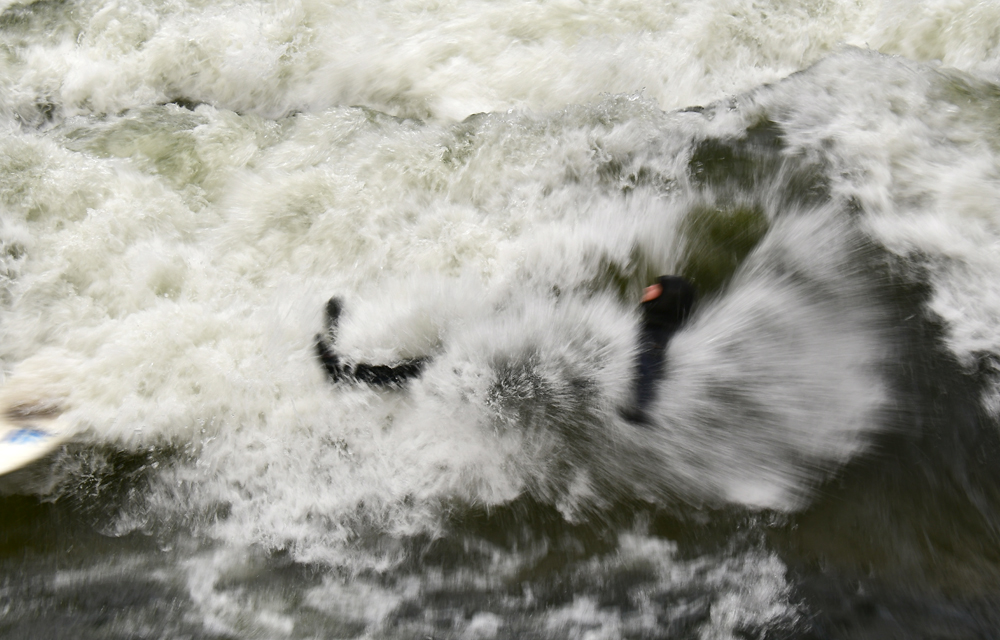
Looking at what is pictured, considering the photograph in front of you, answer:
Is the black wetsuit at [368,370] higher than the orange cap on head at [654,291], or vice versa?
the orange cap on head at [654,291]

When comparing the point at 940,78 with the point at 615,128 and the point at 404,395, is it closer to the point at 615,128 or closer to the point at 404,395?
the point at 615,128

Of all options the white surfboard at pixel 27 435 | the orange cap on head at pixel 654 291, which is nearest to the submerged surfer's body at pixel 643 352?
the orange cap on head at pixel 654 291

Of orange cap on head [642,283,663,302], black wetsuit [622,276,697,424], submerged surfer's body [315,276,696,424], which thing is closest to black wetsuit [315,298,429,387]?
Result: submerged surfer's body [315,276,696,424]

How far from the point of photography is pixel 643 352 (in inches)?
117

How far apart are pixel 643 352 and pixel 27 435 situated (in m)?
2.90

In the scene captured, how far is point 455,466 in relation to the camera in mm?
2840

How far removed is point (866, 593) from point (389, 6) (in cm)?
473

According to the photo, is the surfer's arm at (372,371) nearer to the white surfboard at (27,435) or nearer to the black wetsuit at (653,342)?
the black wetsuit at (653,342)

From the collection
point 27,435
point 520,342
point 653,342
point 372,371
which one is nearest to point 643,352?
point 653,342

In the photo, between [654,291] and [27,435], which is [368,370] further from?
[27,435]

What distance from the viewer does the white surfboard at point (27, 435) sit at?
9.36 ft

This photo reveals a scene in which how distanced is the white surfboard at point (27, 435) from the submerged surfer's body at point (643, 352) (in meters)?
1.23

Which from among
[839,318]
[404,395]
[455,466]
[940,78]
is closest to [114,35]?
[404,395]

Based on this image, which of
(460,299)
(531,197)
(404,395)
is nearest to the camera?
(404,395)
